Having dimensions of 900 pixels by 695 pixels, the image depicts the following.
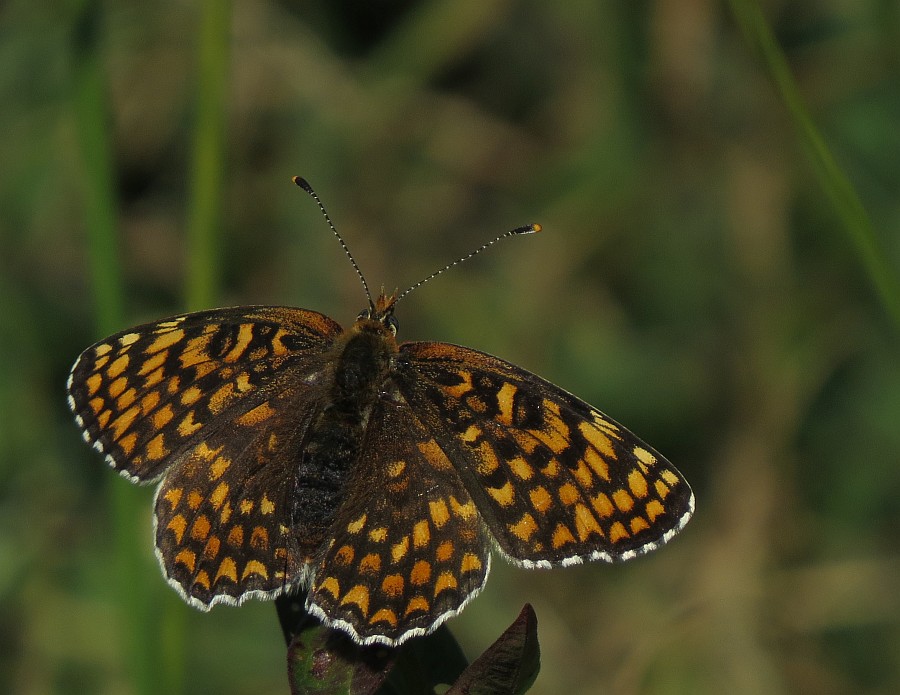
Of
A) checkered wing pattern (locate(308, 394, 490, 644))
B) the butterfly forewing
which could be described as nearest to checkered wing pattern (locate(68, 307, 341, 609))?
the butterfly forewing

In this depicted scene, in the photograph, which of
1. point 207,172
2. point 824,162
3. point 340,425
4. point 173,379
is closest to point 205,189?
point 207,172

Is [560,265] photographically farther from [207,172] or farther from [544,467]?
[544,467]

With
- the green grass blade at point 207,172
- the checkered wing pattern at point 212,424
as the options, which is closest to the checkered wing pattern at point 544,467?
the checkered wing pattern at point 212,424

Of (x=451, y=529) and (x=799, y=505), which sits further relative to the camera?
(x=799, y=505)

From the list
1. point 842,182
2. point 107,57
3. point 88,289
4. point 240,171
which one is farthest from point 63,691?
point 842,182

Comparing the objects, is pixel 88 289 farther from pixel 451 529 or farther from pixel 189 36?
pixel 451 529

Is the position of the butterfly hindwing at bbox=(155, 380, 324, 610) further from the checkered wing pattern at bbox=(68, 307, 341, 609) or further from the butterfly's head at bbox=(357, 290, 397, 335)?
the butterfly's head at bbox=(357, 290, 397, 335)

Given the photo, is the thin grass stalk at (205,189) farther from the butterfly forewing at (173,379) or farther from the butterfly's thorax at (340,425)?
the butterfly's thorax at (340,425)
